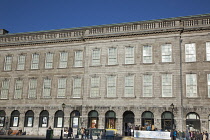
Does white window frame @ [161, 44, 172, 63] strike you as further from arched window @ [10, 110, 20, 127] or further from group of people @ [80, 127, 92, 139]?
arched window @ [10, 110, 20, 127]

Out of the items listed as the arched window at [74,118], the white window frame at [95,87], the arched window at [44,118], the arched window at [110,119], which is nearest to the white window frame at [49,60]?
the arched window at [44,118]

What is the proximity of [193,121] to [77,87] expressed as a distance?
623 inches

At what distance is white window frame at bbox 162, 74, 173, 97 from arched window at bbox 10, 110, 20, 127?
21.3 meters

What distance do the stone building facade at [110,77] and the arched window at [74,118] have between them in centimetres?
13

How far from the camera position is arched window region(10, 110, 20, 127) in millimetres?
40750

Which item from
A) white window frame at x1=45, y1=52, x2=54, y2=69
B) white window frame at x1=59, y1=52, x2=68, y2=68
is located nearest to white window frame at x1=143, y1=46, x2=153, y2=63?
white window frame at x1=59, y1=52, x2=68, y2=68

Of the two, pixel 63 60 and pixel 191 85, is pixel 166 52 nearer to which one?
pixel 191 85

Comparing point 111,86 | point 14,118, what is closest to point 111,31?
point 111,86

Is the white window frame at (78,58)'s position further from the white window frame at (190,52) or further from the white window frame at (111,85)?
the white window frame at (190,52)

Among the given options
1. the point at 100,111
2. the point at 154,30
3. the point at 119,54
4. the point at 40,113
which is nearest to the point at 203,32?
the point at 154,30

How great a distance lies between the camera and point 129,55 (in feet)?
122

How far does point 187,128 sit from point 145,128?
4826 millimetres

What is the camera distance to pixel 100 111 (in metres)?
36.4

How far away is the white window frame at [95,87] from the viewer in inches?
1470
